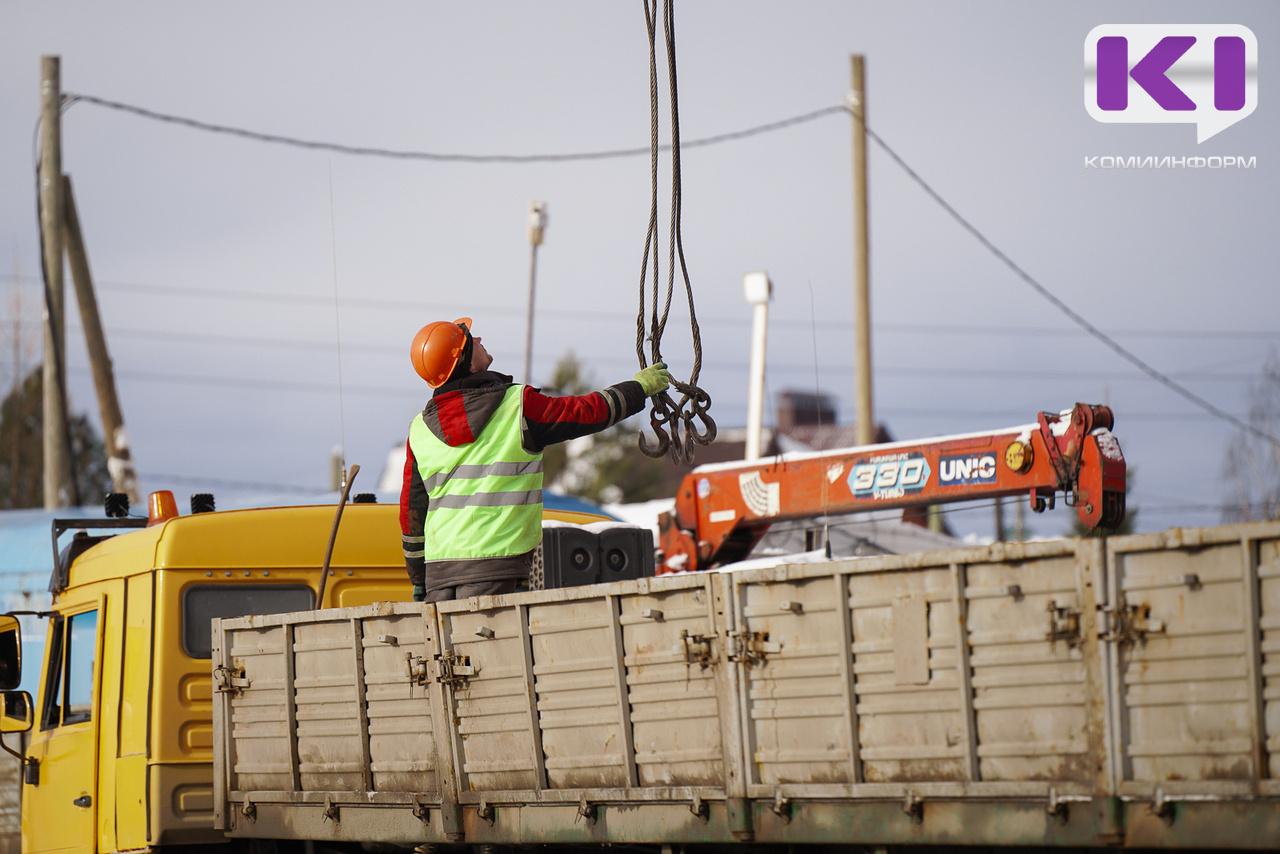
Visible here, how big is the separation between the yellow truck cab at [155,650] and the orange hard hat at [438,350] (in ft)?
5.15

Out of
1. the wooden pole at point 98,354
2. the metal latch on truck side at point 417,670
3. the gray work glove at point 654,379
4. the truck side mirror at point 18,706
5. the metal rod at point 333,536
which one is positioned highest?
the wooden pole at point 98,354

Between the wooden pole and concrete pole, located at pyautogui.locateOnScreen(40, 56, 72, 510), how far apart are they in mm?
401

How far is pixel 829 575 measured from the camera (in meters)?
4.25

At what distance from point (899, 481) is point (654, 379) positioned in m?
5.51

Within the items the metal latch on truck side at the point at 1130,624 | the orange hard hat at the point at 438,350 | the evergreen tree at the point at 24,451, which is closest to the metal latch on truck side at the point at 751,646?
the metal latch on truck side at the point at 1130,624

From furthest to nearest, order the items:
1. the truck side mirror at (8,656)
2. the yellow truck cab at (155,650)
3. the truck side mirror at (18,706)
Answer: the truck side mirror at (18,706)
the truck side mirror at (8,656)
the yellow truck cab at (155,650)

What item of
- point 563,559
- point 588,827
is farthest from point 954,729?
point 563,559

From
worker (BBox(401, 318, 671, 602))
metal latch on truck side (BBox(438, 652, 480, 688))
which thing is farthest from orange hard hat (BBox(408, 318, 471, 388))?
metal latch on truck side (BBox(438, 652, 480, 688))

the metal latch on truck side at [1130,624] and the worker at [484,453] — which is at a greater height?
the worker at [484,453]

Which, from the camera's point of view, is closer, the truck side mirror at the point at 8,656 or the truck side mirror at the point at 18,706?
the truck side mirror at the point at 8,656

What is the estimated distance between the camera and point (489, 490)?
5.79 metres

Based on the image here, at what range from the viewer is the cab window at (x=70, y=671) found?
733 centimetres

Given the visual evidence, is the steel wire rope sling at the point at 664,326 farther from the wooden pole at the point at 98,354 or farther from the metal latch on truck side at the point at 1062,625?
the wooden pole at the point at 98,354

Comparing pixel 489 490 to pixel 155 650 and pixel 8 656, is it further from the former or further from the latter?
pixel 8 656
